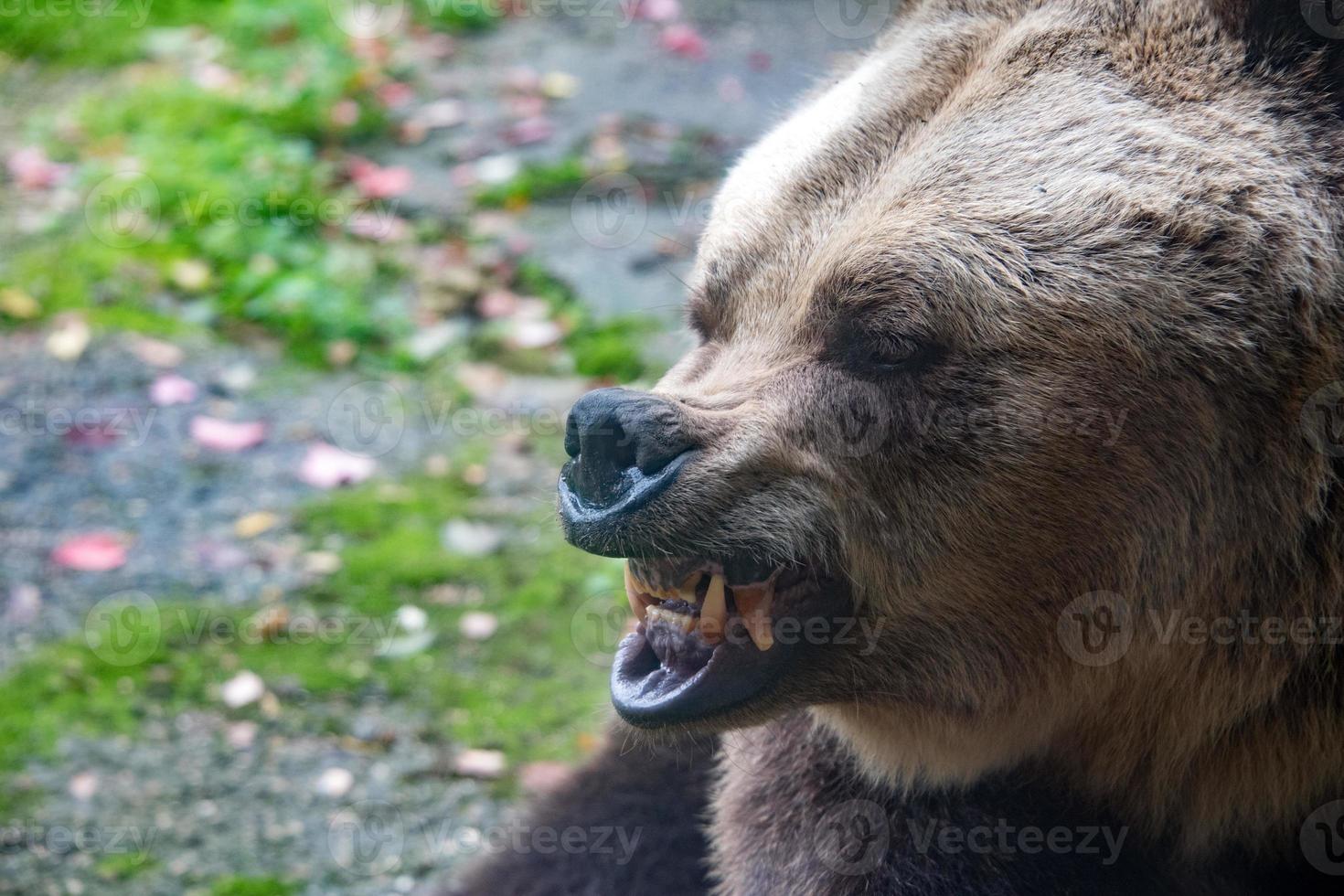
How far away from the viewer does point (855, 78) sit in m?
3.15

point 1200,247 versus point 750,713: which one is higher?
point 1200,247

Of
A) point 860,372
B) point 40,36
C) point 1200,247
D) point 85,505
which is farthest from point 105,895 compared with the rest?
point 40,36

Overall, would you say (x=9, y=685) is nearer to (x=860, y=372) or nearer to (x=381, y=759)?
(x=381, y=759)

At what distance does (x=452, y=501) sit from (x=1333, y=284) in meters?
4.29
